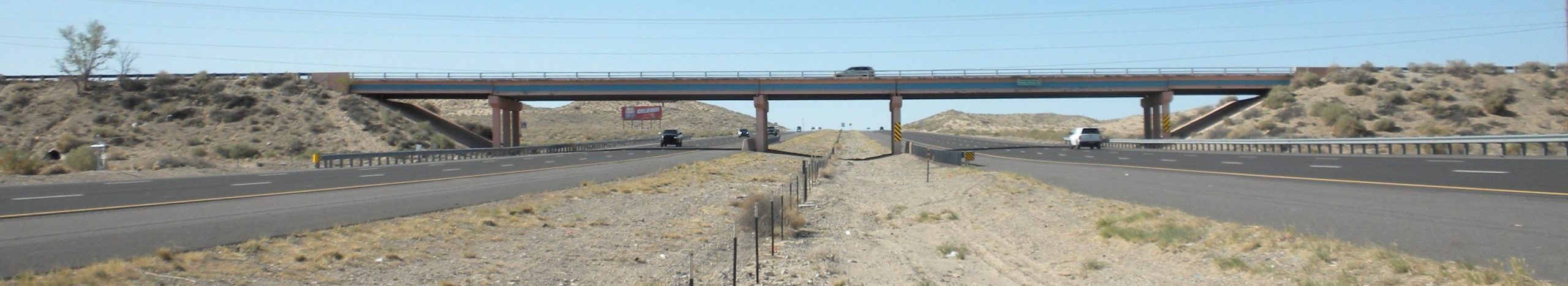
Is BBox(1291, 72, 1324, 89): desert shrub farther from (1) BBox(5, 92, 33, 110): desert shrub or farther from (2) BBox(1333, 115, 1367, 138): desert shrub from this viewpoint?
(1) BBox(5, 92, 33, 110): desert shrub

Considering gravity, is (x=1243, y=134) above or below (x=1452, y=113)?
below

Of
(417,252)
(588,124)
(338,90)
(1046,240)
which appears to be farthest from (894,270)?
(588,124)

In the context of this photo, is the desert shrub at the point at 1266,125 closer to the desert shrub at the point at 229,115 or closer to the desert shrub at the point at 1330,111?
the desert shrub at the point at 1330,111

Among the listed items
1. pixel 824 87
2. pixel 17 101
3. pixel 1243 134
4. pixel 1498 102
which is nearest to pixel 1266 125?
pixel 1243 134

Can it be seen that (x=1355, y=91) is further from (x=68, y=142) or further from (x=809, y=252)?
(x=68, y=142)

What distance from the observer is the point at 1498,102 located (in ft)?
216

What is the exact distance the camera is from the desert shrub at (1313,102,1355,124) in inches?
2697

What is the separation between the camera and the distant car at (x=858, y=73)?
68.2m

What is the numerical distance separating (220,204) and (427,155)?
3504cm

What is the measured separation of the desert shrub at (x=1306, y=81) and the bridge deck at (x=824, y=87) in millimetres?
8252

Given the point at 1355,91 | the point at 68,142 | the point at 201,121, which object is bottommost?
the point at 68,142

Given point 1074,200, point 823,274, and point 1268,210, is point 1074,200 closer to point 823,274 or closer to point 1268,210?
point 1268,210

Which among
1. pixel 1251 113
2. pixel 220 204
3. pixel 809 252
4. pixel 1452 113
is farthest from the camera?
pixel 1251 113

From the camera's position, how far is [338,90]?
78.4 m
